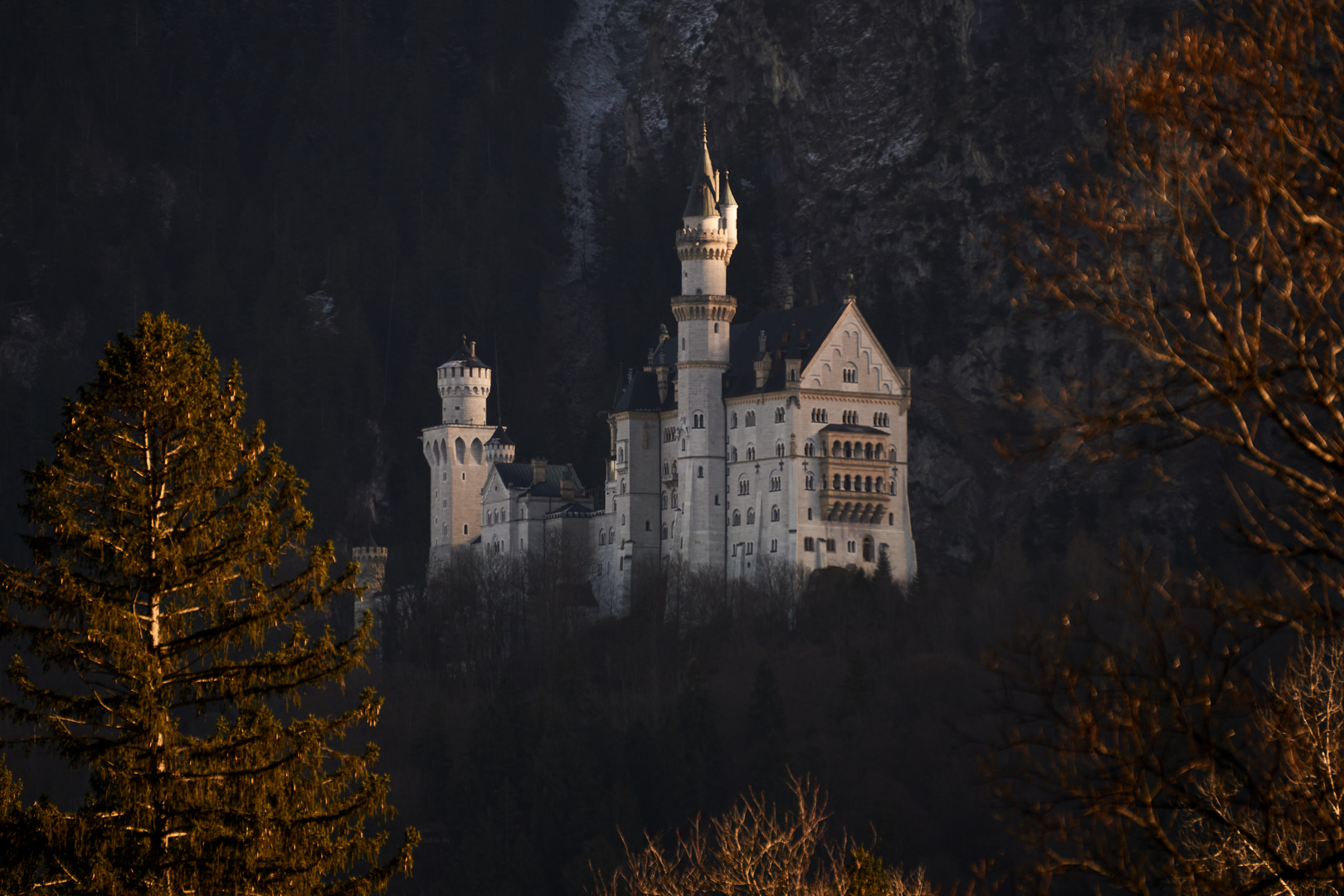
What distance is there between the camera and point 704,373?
128 metres

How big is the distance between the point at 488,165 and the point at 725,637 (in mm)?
85932

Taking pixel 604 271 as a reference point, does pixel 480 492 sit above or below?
below

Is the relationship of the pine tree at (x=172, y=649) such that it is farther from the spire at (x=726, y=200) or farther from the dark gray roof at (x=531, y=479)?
the dark gray roof at (x=531, y=479)

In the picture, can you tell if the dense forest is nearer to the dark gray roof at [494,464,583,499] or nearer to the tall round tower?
the tall round tower

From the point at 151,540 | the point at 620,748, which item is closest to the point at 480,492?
the point at 620,748

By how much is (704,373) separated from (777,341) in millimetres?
5018

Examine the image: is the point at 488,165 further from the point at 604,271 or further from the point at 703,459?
the point at 703,459

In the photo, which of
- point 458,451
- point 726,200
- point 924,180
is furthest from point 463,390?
point 924,180

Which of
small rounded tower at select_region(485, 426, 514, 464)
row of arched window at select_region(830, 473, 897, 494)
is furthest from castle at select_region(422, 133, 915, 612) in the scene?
small rounded tower at select_region(485, 426, 514, 464)

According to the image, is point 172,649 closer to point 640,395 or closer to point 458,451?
point 640,395

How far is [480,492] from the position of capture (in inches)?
5773

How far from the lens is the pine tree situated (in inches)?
1125

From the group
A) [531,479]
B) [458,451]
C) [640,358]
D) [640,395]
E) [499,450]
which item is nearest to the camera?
[640,395]

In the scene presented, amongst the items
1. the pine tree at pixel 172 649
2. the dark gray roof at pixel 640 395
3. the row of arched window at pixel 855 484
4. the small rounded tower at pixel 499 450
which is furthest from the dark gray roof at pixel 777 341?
the pine tree at pixel 172 649
